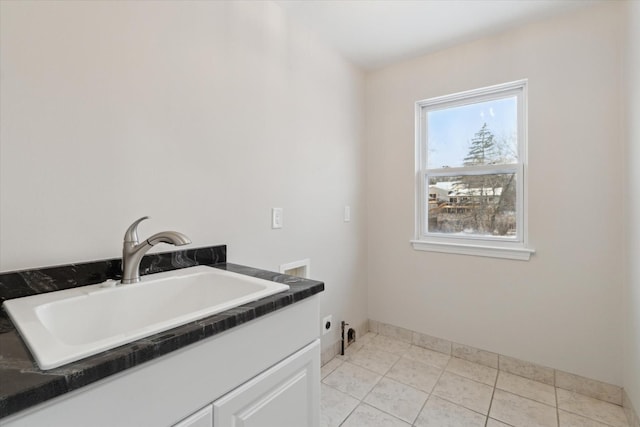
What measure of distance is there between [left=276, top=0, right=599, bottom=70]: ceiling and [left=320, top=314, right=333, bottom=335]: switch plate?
6.56ft

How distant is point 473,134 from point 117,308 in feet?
7.83

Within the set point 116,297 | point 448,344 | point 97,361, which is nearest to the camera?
point 97,361

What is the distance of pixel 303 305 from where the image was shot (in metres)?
1.01

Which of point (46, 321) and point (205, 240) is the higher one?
point (205, 240)

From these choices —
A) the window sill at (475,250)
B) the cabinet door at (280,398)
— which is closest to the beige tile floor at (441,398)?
the cabinet door at (280,398)

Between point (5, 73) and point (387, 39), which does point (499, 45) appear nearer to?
point (387, 39)

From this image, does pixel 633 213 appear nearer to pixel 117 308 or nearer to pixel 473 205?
pixel 473 205

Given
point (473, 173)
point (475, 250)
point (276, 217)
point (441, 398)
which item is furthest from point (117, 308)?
point (473, 173)

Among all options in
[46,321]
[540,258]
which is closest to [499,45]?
[540,258]

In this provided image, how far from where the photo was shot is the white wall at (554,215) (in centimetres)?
170

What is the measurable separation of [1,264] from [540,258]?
2590 mm

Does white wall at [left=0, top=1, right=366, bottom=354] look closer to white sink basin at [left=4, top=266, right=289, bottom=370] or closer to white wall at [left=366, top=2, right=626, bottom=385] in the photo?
white sink basin at [left=4, top=266, right=289, bottom=370]

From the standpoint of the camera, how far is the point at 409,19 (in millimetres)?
1863

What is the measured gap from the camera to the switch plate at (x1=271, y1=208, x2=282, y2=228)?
1714 mm
